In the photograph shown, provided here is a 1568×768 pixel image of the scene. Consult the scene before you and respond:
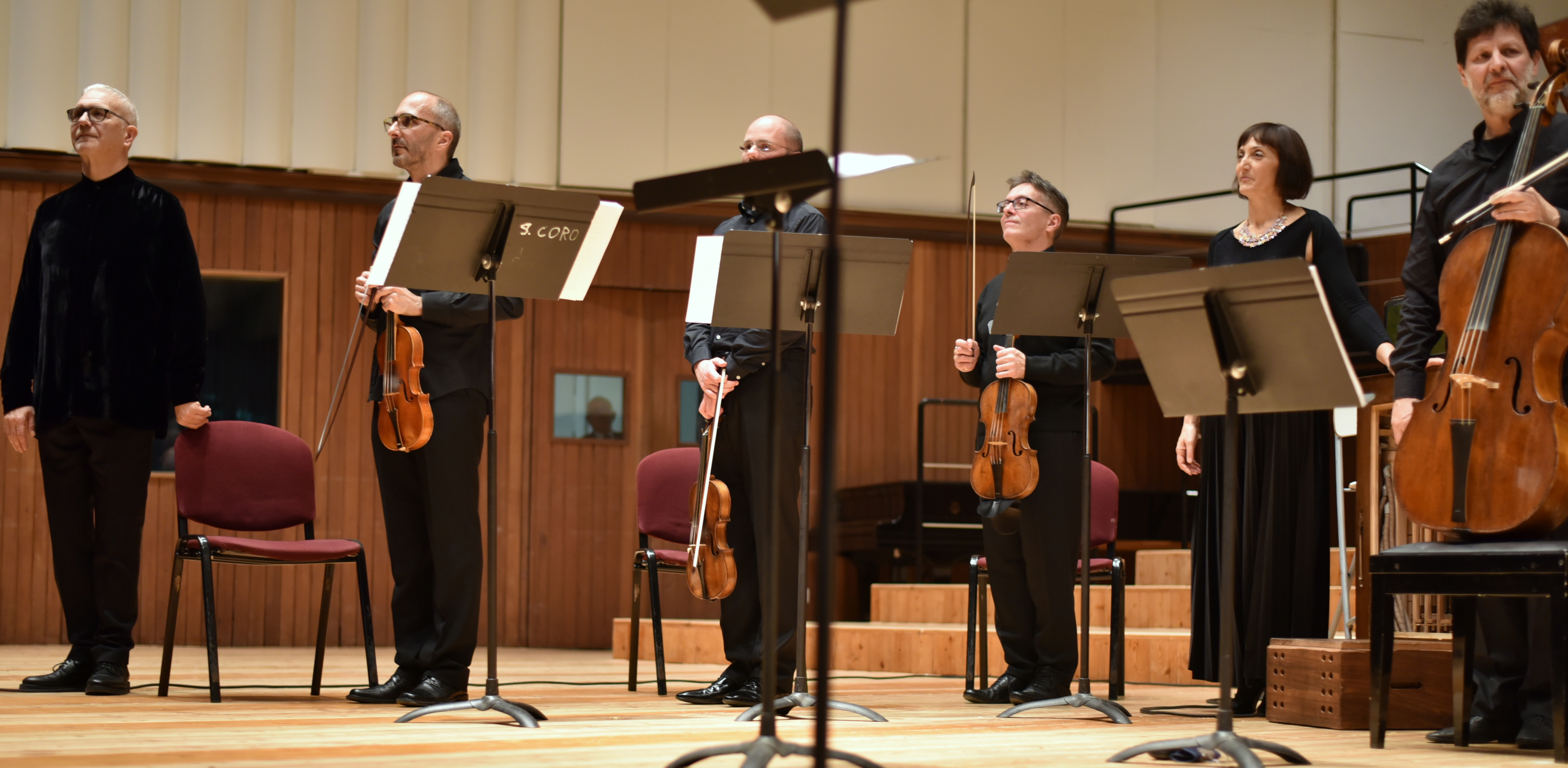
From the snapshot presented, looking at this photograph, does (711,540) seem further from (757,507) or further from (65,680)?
(65,680)

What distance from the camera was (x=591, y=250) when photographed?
333cm

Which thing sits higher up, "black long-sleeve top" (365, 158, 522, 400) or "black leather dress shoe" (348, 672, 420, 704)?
"black long-sleeve top" (365, 158, 522, 400)

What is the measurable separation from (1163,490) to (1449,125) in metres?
3.29

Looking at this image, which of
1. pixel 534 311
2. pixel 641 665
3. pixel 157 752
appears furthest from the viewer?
pixel 534 311

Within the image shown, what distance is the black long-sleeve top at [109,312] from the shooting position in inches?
156

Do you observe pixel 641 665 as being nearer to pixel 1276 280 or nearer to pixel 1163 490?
pixel 1163 490

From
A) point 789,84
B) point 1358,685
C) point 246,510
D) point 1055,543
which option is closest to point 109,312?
point 246,510

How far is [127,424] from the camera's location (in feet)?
13.0

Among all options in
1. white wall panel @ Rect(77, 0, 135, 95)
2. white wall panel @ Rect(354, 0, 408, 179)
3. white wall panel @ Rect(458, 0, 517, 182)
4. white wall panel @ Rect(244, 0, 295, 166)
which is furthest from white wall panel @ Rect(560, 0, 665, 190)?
white wall panel @ Rect(77, 0, 135, 95)

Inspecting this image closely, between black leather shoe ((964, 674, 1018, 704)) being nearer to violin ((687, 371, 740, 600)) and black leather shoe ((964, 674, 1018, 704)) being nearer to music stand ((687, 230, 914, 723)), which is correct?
music stand ((687, 230, 914, 723))

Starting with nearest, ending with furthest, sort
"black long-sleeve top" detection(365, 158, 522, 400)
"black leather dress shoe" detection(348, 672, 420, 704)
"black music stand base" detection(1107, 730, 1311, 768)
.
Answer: "black music stand base" detection(1107, 730, 1311, 768) < "black long-sleeve top" detection(365, 158, 522, 400) < "black leather dress shoe" detection(348, 672, 420, 704)

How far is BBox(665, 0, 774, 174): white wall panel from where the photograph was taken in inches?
313

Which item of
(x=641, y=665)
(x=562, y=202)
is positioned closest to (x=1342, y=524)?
(x=562, y=202)

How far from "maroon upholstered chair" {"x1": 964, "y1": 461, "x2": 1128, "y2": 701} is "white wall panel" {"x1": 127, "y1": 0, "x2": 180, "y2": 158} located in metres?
4.89
